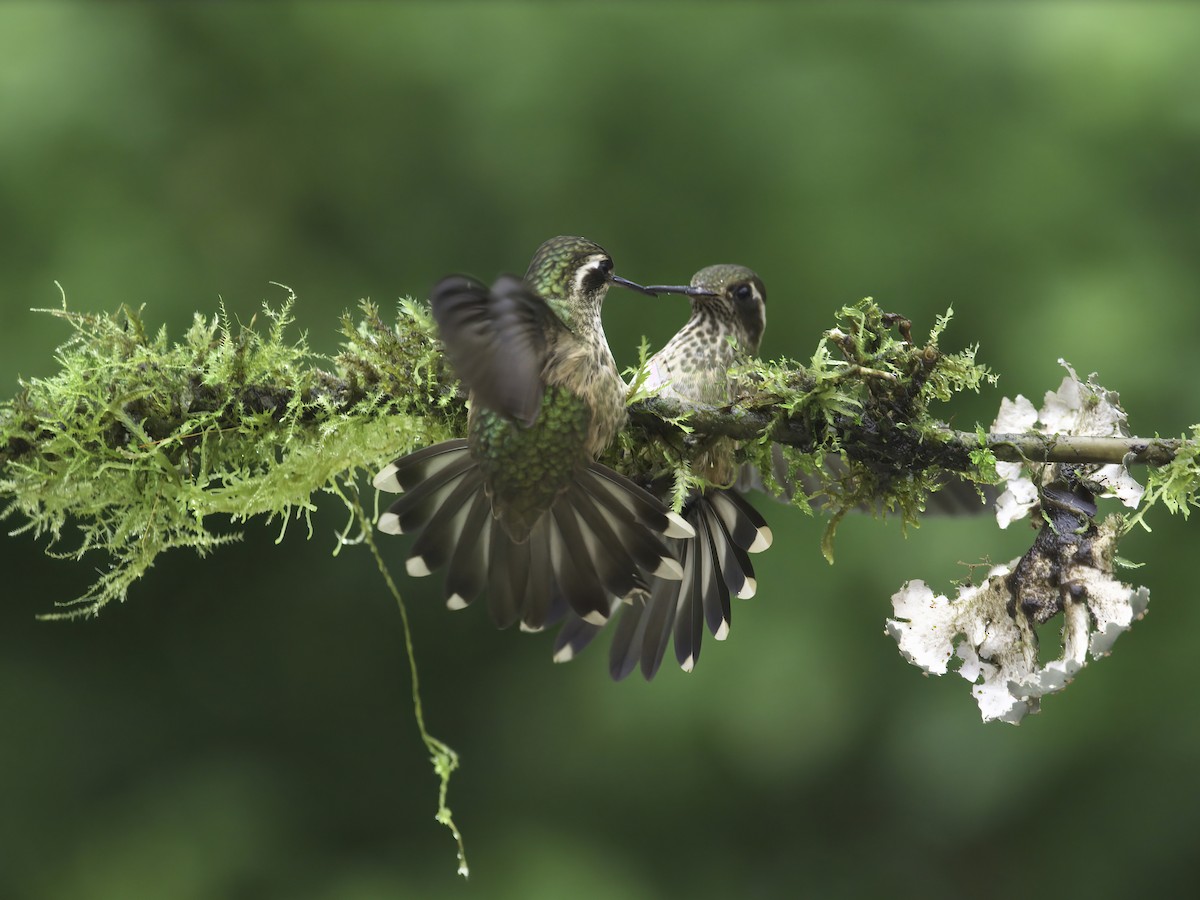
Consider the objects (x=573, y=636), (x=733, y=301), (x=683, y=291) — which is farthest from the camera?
(x=733, y=301)

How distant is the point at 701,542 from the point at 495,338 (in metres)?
0.71

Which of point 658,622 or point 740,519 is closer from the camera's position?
point 740,519

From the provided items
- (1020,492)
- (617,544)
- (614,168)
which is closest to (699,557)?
(617,544)

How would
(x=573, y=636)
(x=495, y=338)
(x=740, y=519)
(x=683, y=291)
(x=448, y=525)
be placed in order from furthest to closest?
(x=683, y=291) < (x=573, y=636) < (x=740, y=519) < (x=448, y=525) < (x=495, y=338)

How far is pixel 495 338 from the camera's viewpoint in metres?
2.02

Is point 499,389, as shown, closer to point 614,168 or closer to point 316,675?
point 614,168

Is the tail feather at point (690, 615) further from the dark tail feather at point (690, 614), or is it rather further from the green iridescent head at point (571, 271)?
the green iridescent head at point (571, 271)

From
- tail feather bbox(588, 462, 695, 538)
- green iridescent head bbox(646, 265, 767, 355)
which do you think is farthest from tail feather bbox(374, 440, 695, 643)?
green iridescent head bbox(646, 265, 767, 355)

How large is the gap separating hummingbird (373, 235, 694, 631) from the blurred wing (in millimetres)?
57

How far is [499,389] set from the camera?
1982 mm

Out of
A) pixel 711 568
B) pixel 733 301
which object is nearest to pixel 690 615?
pixel 711 568

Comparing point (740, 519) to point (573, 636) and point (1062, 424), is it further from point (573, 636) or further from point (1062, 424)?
point (1062, 424)

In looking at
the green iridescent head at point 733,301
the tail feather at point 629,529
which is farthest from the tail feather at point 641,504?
the green iridescent head at point 733,301

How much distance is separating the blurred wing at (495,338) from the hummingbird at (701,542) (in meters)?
0.32
